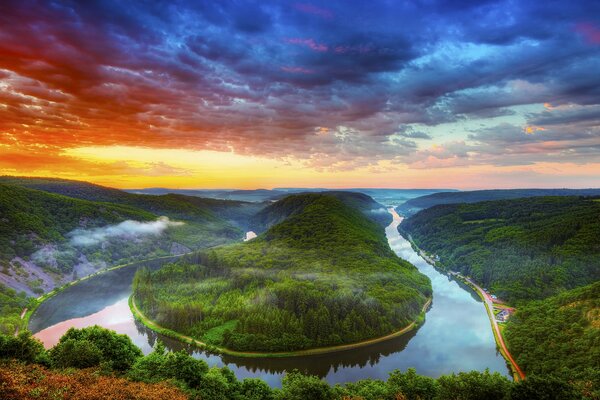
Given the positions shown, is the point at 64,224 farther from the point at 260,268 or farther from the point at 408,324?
the point at 408,324

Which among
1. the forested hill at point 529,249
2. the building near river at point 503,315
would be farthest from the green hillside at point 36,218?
the forested hill at point 529,249

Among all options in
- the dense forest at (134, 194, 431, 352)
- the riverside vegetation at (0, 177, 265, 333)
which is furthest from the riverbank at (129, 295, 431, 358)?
the riverside vegetation at (0, 177, 265, 333)

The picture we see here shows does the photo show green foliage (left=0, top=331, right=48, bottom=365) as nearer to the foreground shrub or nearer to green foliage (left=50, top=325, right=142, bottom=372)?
green foliage (left=50, top=325, right=142, bottom=372)

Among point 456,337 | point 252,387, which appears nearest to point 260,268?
point 456,337

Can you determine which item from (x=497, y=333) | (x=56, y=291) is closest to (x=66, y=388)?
(x=497, y=333)

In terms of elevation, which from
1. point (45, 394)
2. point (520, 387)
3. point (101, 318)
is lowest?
point (101, 318)

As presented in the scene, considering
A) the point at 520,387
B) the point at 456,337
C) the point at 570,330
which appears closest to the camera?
the point at 520,387
